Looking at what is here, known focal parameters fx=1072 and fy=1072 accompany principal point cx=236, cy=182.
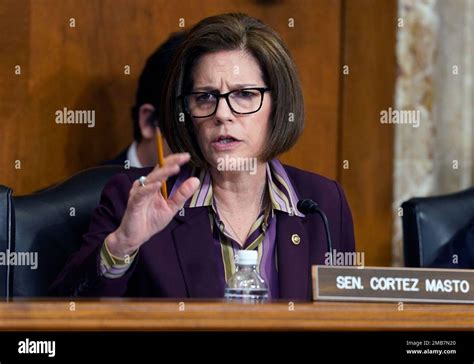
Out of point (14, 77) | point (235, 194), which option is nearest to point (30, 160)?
point (14, 77)

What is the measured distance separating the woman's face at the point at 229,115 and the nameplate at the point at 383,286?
715mm

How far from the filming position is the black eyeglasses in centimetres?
244

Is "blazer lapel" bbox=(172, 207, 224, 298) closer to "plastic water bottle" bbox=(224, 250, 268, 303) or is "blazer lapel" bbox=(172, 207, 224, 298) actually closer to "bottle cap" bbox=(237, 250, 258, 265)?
"plastic water bottle" bbox=(224, 250, 268, 303)

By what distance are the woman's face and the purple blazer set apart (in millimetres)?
150

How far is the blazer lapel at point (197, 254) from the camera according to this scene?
2332mm

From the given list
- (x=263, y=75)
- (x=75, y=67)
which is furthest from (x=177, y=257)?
(x=75, y=67)

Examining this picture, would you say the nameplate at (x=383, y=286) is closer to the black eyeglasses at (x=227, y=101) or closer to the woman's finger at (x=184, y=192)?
the woman's finger at (x=184, y=192)

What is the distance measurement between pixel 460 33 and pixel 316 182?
1.74 meters

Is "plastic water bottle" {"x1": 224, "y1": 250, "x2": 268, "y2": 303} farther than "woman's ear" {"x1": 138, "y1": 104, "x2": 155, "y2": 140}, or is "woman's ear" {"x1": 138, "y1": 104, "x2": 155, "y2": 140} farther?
"woman's ear" {"x1": 138, "y1": 104, "x2": 155, "y2": 140}

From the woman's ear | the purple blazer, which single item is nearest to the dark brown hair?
the purple blazer

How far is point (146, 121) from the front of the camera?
141 inches

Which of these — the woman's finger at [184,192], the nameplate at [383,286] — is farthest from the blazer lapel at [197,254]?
the nameplate at [383,286]
